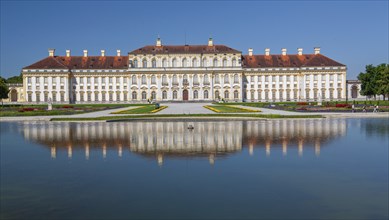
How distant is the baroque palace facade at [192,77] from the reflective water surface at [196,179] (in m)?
62.6

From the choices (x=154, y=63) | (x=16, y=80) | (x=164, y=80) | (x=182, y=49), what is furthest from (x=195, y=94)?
(x=16, y=80)

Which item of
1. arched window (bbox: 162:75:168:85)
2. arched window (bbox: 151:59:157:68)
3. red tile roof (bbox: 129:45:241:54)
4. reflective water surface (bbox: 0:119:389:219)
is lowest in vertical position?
reflective water surface (bbox: 0:119:389:219)

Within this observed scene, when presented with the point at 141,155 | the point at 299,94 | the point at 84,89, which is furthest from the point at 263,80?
the point at 141,155

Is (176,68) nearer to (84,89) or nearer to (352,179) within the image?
(84,89)

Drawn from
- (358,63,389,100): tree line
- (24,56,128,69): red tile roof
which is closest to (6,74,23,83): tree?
(24,56,128,69): red tile roof

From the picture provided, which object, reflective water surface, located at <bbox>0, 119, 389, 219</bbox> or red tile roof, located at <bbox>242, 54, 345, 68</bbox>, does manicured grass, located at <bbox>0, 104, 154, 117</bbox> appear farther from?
red tile roof, located at <bbox>242, 54, 345, 68</bbox>

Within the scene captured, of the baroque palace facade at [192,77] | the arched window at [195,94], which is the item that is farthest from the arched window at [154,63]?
the arched window at [195,94]

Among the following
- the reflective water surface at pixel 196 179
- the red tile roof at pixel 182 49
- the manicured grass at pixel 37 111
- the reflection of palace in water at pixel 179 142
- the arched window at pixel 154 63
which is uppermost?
the red tile roof at pixel 182 49

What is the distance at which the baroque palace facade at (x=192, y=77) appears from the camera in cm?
7500

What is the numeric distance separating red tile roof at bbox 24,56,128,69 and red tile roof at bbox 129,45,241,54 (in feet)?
13.1

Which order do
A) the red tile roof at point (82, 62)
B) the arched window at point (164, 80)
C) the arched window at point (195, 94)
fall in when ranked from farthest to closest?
1. the arched window at point (195, 94)
2. the arched window at point (164, 80)
3. the red tile roof at point (82, 62)

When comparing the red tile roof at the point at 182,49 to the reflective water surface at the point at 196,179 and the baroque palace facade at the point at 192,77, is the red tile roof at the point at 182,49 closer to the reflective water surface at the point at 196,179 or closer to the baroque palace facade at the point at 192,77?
the baroque palace facade at the point at 192,77

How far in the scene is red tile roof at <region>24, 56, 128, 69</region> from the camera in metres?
74.1

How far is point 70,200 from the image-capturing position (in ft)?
21.7
